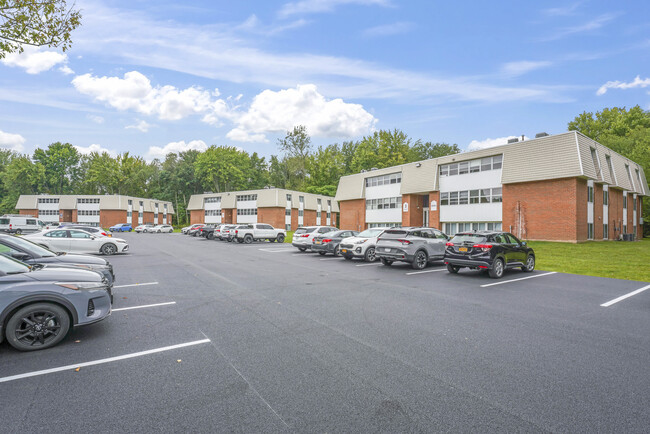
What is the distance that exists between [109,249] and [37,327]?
1656cm

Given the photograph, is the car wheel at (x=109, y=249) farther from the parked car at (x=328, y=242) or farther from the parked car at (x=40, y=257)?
the parked car at (x=40, y=257)

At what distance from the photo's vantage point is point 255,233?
1235 inches

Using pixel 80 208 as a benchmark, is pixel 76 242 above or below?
below

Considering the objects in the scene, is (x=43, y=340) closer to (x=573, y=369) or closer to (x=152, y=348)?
(x=152, y=348)

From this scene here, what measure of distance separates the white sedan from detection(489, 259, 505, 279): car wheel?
17.0 m

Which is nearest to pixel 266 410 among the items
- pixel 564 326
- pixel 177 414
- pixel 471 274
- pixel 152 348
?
pixel 177 414

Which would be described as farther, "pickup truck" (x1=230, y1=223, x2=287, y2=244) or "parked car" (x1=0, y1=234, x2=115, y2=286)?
"pickup truck" (x1=230, y1=223, x2=287, y2=244)

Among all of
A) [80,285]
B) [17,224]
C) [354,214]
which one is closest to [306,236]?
[80,285]

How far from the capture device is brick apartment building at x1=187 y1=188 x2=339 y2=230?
5447 cm

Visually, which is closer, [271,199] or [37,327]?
[37,327]

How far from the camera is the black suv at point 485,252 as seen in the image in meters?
11.4

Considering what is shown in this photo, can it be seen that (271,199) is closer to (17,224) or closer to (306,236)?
(17,224)

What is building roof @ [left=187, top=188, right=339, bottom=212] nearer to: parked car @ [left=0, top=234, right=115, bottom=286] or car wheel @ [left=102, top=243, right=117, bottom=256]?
car wheel @ [left=102, top=243, right=117, bottom=256]

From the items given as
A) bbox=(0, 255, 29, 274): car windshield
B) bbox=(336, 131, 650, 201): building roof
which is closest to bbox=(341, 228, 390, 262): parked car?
bbox=(0, 255, 29, 274): car windshield
